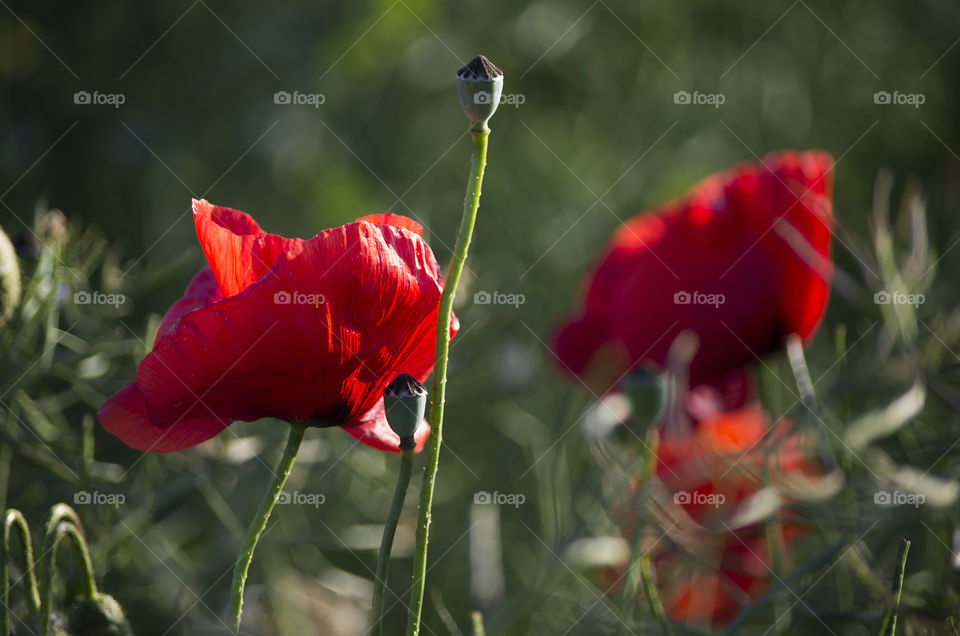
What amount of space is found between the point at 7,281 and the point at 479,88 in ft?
0.71

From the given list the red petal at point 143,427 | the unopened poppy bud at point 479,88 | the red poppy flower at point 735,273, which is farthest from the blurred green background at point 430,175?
the unopened poppy bud at point 479,88

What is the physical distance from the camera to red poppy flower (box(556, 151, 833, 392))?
0.57 meters

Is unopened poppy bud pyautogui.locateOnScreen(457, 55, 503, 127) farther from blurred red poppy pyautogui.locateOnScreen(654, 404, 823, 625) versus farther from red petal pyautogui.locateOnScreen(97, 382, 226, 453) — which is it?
blurred red poppy pyautogui.locateOnScreen(654, 404, 823, 625)

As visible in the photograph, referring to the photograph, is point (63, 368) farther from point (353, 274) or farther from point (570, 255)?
point (570, 255)

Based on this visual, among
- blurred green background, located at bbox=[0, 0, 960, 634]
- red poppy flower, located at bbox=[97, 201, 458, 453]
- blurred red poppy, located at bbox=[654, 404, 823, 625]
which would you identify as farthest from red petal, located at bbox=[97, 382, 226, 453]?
blurred red poppy, located at bbox=[654, 404, 823, 625]

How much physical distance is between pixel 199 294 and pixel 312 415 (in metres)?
0.07

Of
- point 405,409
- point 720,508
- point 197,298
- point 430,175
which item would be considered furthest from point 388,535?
point 430,175

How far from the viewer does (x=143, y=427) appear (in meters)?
0.33

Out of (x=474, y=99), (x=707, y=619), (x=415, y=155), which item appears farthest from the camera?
(x=415, y=155)

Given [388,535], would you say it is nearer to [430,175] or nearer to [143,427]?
[143,427]

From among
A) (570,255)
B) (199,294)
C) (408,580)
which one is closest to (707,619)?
(408,580)

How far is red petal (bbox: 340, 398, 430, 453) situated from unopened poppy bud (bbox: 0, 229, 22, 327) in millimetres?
140

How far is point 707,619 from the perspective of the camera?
596 millimetres

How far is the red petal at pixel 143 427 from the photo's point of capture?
0.32 meters
